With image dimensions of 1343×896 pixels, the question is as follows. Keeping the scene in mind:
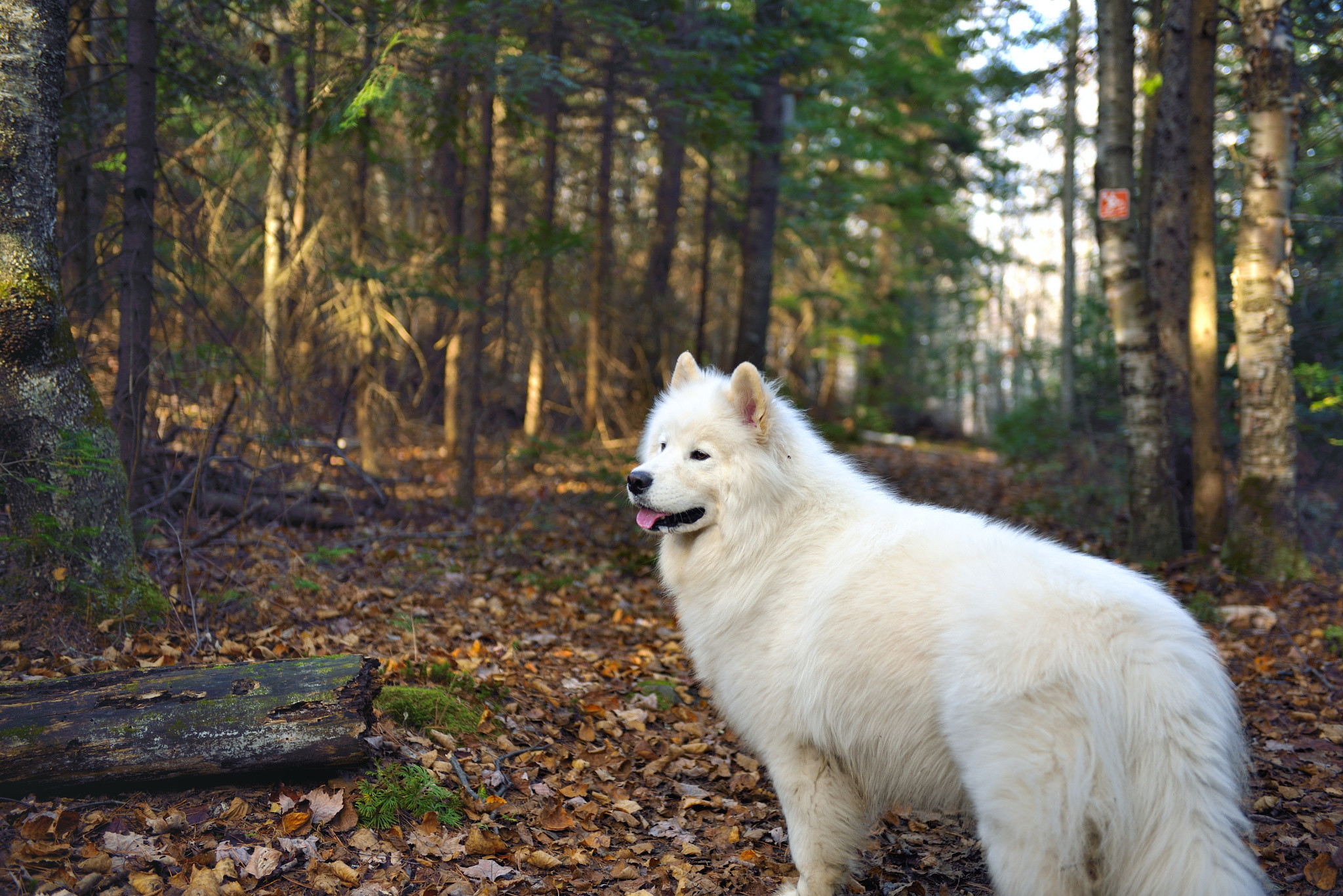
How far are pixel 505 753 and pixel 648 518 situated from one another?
1682 mm

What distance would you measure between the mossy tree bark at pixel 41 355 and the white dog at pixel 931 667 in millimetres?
3260

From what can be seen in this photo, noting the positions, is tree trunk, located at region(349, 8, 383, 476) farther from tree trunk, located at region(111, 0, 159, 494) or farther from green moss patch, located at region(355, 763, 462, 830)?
green moss patch, located at region(355, 763, 462, 830)

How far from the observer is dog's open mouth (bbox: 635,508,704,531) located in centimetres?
383

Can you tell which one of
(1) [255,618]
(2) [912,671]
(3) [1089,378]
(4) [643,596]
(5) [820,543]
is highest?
(3) [1089,378]

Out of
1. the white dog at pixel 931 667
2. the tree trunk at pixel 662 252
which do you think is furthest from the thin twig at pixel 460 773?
the tree trunk at pixel 662 252

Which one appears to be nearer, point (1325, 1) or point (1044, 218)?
point (1325, 1)

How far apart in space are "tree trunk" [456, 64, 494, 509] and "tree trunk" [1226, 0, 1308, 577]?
7.45 m

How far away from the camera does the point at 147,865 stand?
2.98 m

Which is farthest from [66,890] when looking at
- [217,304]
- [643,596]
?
[217,304]

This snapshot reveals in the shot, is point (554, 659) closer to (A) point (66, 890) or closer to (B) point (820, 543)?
(B) point (820, 543)

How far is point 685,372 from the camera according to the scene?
4391 millimetres

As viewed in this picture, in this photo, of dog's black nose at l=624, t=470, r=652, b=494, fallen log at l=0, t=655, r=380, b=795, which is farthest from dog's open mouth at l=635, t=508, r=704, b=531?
fallen log at l=0, t=655, r=380, b=795

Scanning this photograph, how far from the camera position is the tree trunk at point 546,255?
28.6 ft

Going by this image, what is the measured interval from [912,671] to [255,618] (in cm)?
431
